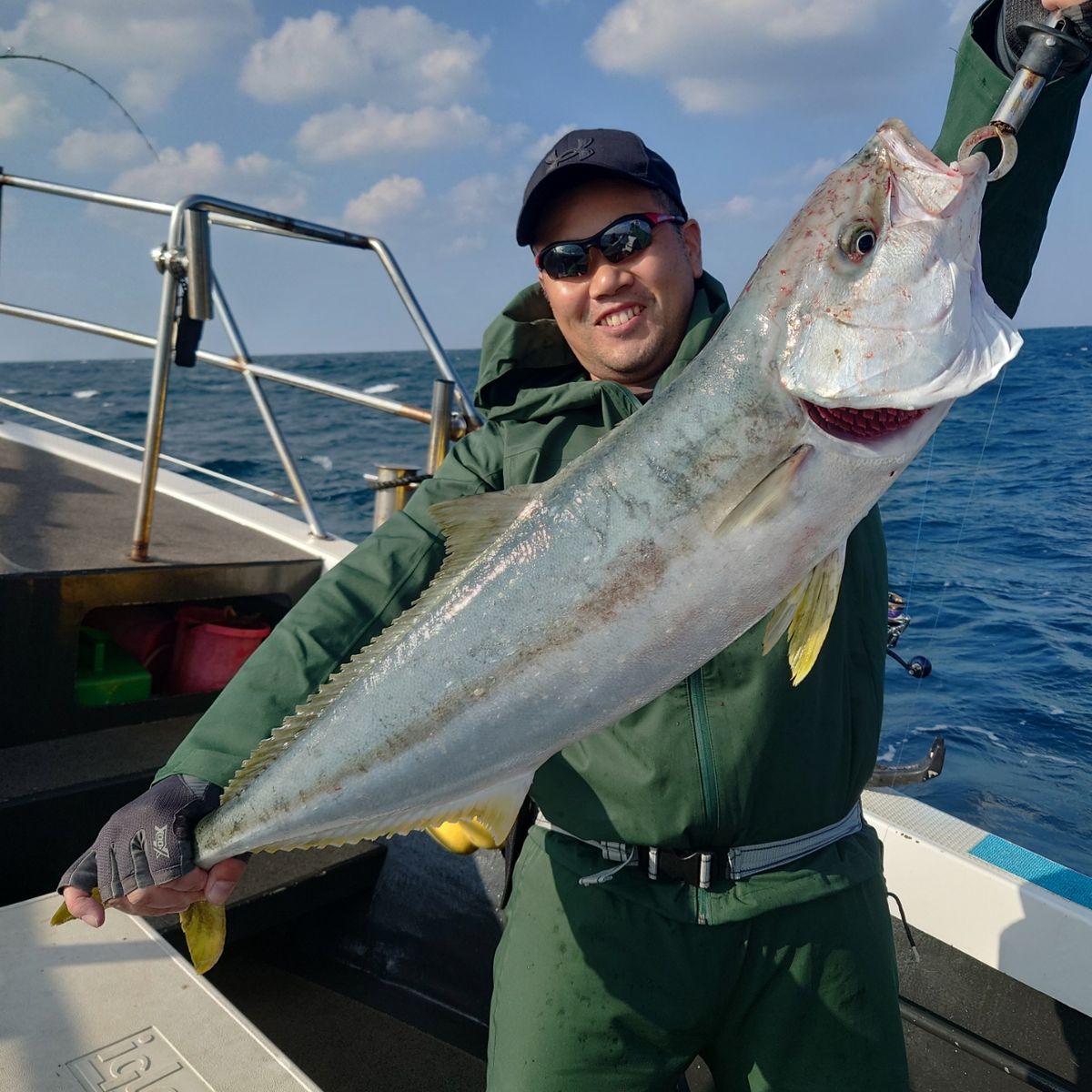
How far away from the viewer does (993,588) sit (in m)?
9.73

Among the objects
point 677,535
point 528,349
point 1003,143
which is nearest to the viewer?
point 1003,143

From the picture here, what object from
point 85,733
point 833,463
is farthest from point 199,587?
point 833,463

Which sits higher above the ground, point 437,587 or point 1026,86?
point 1026,86

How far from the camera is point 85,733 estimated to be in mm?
4109

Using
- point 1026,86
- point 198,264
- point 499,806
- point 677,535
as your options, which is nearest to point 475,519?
point 677,535

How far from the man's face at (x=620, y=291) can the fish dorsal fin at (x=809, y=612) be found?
942mm

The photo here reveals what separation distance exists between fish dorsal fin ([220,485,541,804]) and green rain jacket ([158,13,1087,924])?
0.14 m

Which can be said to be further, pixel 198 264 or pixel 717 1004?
pixel 198 264

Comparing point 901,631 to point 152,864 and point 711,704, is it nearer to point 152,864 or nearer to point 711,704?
point 711,704

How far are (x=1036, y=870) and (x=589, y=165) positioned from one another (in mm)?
2654

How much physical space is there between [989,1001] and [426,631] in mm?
2462

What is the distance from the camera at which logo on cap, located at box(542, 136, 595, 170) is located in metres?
2.48

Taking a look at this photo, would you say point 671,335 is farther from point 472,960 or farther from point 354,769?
point 472,960

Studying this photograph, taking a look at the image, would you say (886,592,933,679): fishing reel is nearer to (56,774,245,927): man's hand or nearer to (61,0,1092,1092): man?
(61,0,1092,1092): man
